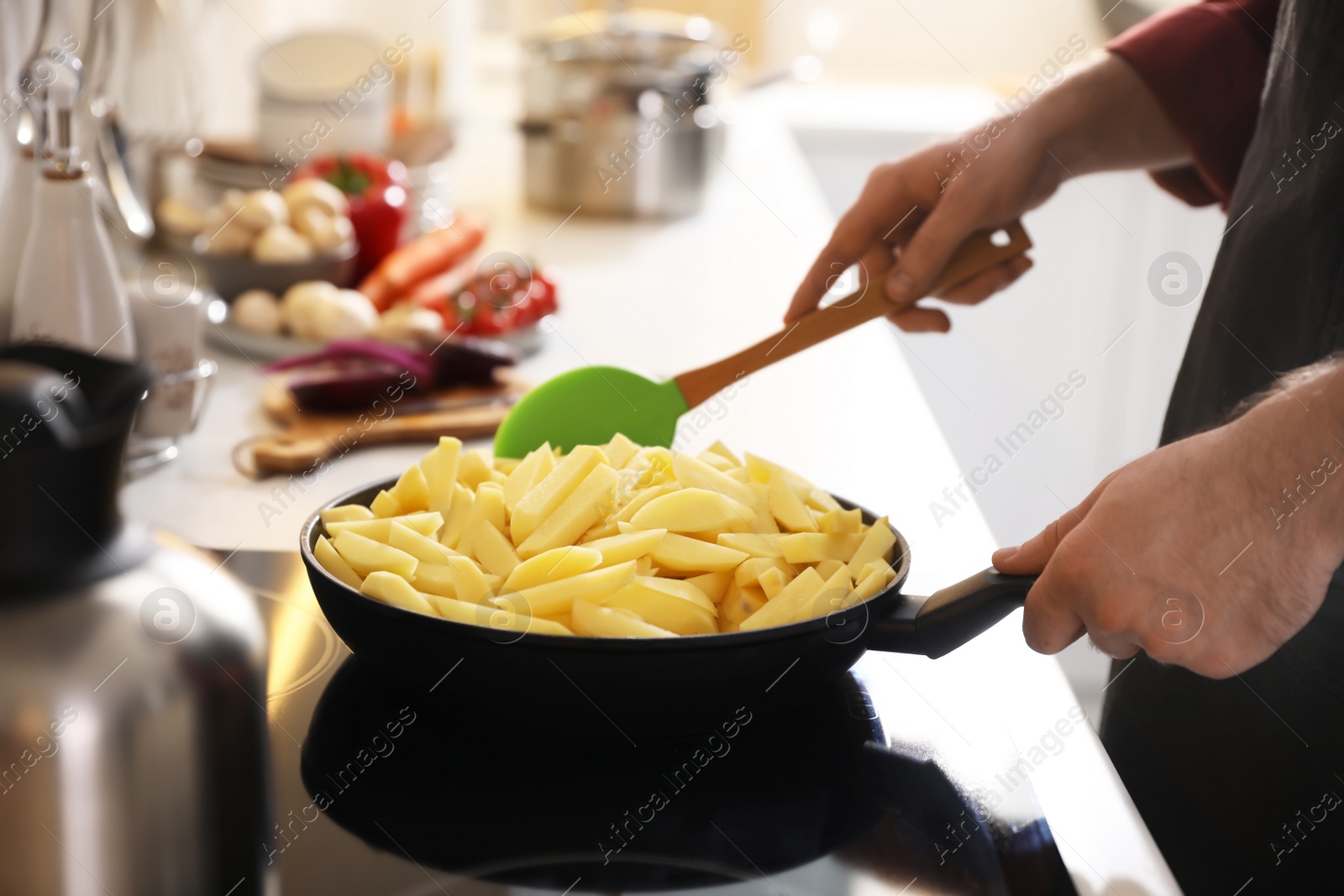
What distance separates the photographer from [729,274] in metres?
1.80

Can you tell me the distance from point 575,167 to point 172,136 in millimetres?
662

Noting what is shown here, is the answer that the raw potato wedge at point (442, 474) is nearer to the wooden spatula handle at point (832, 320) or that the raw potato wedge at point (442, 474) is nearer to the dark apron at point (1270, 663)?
the wooden spatula handle at point (832, 320)

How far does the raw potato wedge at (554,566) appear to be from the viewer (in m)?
0.63

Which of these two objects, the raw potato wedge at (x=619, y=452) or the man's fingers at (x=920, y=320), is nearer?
the raw potato wedge at (x=619, y=452)

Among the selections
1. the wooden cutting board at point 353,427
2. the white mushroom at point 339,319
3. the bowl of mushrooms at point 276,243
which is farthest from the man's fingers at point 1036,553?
the bowl of mushrooms at point 276,243

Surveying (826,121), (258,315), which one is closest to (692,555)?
(258,315)

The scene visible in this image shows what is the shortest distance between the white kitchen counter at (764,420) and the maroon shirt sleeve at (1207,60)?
357 millimetres

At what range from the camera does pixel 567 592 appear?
611 millimetres

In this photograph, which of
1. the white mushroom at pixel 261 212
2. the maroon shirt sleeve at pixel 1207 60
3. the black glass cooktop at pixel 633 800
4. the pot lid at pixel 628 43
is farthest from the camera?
the pot lid at pixel 628 43

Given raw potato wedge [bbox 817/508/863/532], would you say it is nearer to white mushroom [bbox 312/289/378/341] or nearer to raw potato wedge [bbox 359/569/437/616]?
raw potato wedge [bbox 359/569/437/616]

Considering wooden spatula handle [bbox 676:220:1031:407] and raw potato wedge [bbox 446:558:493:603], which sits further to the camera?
wooden spatula handle [bbox 676:220:1031:407]

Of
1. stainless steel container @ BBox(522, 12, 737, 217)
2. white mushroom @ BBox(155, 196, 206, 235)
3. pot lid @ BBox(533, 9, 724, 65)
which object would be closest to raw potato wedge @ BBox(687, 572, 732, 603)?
white mushroom @ BBox(155, 196, 206, 235)

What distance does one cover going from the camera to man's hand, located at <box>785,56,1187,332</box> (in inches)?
39.4

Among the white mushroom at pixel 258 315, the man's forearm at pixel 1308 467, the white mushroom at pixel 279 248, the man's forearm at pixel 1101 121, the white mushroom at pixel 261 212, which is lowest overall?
the white mushroom at pixel 258 315
